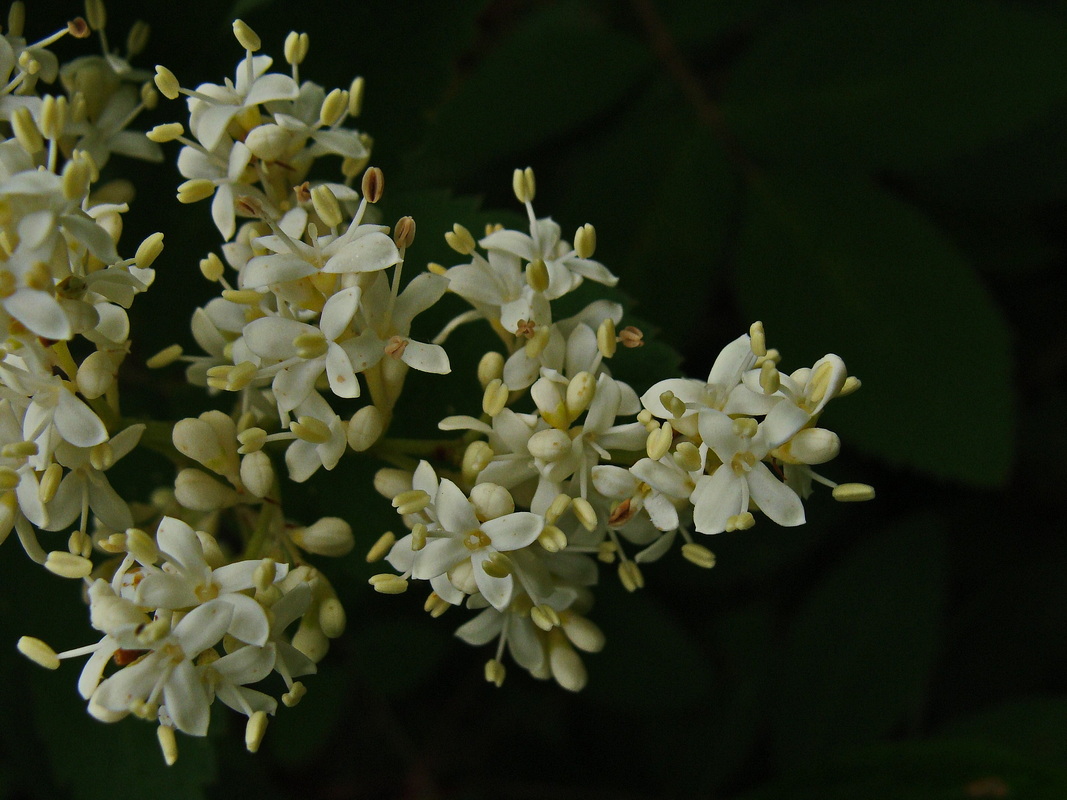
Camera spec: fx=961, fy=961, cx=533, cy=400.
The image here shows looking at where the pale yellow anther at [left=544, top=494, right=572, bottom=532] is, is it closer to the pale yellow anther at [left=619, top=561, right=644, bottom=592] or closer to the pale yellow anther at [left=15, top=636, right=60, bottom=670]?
the pale yellow anther at [left=619, top=561, right=644, bottom=592]

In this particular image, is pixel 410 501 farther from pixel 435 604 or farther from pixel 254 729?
pixel 254 729

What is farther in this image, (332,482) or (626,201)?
(626,201)

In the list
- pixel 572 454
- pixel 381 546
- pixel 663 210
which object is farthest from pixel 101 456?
pixel 663 210

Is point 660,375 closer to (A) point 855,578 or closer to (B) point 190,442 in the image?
(B) point 190,442

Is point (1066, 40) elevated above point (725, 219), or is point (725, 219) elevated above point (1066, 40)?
point (1066, 40)

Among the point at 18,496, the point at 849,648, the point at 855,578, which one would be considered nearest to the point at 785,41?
the point at 855,578

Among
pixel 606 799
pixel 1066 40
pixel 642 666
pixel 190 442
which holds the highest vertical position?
pixel 1066 40
